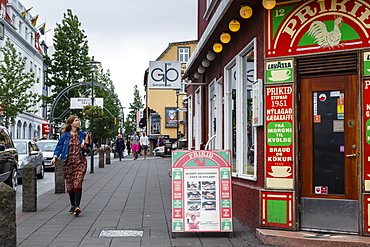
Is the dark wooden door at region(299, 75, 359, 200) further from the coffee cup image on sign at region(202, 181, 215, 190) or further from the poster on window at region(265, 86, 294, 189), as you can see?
the coffee cup image on sign at region(202, 181, 215, 190)

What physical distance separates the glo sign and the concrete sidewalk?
Answer: 14.8ft

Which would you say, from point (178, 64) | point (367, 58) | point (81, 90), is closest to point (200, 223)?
point (367, 58)

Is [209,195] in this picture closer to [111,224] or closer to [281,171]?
[281,171]

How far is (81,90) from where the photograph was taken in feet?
168

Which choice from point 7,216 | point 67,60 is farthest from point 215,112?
point 67,60

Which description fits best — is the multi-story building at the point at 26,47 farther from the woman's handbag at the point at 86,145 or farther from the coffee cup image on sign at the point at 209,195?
the coffee cup image on sign at the point at 209,195

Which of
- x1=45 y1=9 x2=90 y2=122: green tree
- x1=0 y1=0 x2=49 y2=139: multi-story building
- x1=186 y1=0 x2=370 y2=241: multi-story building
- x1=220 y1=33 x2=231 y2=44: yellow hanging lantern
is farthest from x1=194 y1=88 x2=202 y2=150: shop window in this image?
x1=45 y1=9 x2=90 y2=122: green tree

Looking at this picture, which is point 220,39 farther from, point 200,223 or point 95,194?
point 95,194

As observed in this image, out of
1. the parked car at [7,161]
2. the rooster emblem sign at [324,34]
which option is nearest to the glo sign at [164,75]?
the parked car at [7,161]

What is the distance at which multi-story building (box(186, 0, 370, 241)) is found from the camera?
6.57 m

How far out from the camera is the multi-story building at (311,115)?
6570mm

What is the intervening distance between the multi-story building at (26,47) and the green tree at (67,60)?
2417 millimetres

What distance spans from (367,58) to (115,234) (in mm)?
4426

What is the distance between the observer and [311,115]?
694 cm
